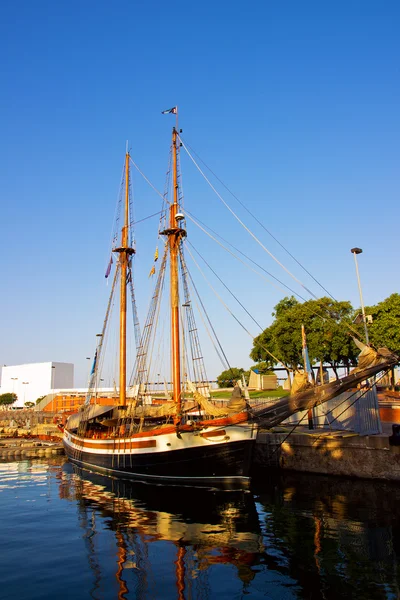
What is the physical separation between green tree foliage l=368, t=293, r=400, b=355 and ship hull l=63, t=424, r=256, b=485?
36.1 meters

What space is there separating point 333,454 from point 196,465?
8.06 metres

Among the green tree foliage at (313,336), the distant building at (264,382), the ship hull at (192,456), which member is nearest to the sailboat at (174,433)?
the ship hull at (192,456)

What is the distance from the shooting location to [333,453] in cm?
2506

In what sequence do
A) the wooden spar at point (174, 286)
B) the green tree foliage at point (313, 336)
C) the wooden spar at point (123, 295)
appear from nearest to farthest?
1. the wooden spar at point (174, 286)
2. the wooden spar at point (123, 295)
3. the green tree foliage at point (313, 336)

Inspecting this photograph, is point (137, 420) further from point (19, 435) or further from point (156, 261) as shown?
point (19, 435)

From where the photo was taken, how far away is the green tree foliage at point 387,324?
175ft

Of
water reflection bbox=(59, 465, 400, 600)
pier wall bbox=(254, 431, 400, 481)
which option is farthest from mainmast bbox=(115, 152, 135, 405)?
water reflection bbox=(59, 465, 400, 600)

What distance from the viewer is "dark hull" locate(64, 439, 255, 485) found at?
23.5 meters

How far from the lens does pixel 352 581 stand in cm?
1131

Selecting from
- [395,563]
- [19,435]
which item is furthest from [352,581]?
[19,435]

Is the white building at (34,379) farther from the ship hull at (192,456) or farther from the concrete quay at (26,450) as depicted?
the ship hull at (192,456)

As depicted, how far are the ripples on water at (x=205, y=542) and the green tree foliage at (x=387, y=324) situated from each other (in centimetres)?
3354

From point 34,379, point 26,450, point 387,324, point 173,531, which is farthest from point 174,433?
point 34,379

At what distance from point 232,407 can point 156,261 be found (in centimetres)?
1575
